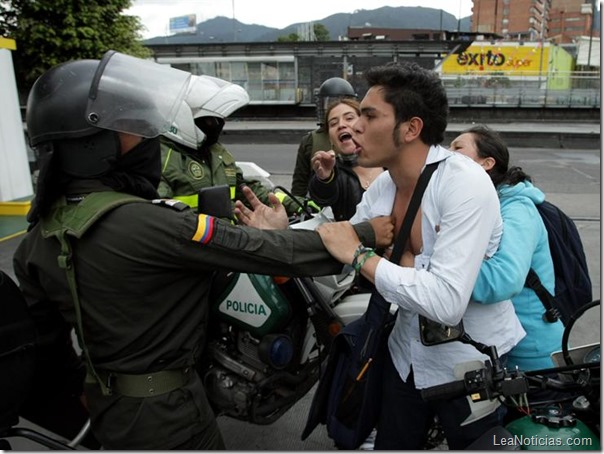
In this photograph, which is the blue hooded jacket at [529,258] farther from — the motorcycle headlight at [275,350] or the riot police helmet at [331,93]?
the riot police helmet at [331,93]

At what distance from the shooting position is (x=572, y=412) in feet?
4.72

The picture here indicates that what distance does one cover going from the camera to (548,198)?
8.09m

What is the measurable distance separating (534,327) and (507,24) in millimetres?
106887

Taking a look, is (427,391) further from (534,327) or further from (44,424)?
(44,424)

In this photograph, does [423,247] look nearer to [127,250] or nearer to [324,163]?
[127,250]

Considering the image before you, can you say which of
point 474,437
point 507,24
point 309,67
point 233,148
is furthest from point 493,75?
point 507,24

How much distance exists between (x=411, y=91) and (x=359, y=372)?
0.93 meters

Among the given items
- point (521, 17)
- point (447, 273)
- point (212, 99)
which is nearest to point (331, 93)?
point (212, 99)

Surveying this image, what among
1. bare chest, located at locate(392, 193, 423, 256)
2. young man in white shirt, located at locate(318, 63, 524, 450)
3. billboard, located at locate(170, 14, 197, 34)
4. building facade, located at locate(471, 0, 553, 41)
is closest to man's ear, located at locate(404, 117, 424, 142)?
young man in white shirt, located at locate(318, 63, 524, 450)

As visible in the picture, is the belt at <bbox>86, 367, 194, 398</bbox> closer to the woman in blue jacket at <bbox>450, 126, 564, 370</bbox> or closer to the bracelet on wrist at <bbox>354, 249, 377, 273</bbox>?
the bracelet on wrist at <bbox>354, 249, 377, 273</bbox>

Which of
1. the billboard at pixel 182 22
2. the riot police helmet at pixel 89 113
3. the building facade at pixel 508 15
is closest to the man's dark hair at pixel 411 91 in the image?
the riot police helmet at pixel 89 113

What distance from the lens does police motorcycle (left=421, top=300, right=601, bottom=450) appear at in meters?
1.37

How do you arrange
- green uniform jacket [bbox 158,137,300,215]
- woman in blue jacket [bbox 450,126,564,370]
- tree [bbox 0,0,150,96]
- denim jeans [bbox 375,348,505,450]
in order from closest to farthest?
woman in blue jacket [bbox 450,126,564,370] < denim jeans [bbox 375,348,505,450] < green uniform jacket [bbox 158,137,300,215] < tree [bbox 0,0,150,96]

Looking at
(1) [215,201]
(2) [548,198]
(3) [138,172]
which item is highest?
(3) [138,172]
